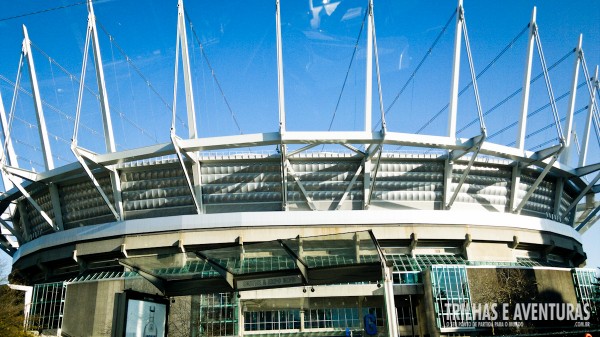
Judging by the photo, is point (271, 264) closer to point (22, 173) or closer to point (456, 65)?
point (456, 65)

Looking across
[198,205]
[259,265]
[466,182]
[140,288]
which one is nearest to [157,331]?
[140,288]

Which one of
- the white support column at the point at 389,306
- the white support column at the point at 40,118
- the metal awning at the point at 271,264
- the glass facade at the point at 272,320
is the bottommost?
the glass facade at the point at 272,320

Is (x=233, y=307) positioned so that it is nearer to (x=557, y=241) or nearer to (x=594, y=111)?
(x=557, y=241)

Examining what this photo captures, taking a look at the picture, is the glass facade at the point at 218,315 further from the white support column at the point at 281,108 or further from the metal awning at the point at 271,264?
the metal awning at the point at 271,264

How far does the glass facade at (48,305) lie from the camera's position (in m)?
28.7

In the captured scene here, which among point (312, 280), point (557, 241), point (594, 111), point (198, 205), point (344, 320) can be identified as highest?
point (594, 111)

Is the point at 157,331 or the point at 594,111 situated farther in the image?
the point at 594,111

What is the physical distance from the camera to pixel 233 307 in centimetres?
2797

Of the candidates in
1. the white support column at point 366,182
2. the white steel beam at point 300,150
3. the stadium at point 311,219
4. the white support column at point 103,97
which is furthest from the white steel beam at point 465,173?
the white support column at point 103,97

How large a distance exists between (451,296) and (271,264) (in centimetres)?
1885

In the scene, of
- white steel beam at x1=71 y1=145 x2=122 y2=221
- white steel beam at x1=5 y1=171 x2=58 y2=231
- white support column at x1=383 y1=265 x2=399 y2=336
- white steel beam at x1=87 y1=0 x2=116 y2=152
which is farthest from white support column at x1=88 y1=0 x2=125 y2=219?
white support column at x1=383 y1=265 x2=399 y2=336

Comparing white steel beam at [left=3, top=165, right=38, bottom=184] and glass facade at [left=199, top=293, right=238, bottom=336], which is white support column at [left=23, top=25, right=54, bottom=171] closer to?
white steel beam at [left=3, top=165, right=38, bottom=184]

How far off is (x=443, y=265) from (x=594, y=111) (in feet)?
86.1

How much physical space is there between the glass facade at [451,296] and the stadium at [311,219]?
7 cm
